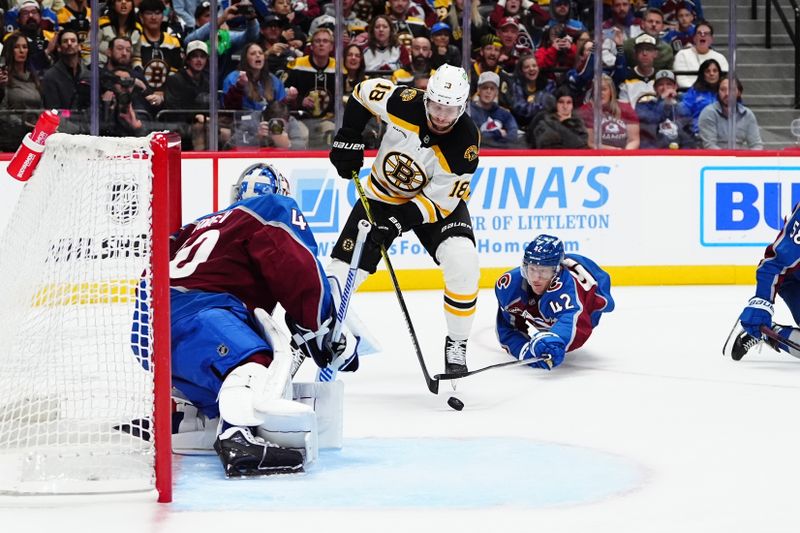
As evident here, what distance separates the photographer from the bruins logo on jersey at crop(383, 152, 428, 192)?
16.4ft

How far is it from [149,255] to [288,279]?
1.58ft

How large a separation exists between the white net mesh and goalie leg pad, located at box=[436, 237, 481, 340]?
162 centimetres

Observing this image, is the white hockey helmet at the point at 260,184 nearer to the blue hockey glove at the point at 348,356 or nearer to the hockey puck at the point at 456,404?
the blue hockey glove at the point at 348,356

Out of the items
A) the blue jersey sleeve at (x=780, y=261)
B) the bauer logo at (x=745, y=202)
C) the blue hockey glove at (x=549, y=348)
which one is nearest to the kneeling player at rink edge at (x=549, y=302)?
the blue hockey glove at (x=549, y=348)

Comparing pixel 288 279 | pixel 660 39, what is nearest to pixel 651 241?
pixel 660 39

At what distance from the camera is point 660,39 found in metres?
8.43

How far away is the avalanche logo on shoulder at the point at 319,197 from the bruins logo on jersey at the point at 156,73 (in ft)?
3.01

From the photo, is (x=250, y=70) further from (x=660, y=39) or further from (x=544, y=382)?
(x=544, y=382)

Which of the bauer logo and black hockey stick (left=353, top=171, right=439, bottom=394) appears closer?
black hockey stick (left=353, top=171, right=439, bottom=394)

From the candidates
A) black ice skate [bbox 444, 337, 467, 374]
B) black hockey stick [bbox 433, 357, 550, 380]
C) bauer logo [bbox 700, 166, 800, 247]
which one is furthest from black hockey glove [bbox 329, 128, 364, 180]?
bauer logo [bbox 700, 166, 800, 247]

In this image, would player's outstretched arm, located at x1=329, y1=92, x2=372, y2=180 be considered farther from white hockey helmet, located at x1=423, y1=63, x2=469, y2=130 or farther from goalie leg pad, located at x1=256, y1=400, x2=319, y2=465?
goalie leg pad, located at x1=256, y1=400, x2=319, y2=465

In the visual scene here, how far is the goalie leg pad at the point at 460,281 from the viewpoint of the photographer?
4.96 metres

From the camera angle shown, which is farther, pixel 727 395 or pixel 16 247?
pixel 727 395

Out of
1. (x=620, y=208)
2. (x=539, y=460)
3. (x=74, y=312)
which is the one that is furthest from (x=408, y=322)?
(x=620, y=208)
